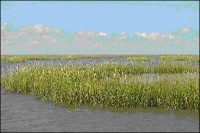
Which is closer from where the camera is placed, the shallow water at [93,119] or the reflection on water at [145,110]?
the shallow water at [93,119]

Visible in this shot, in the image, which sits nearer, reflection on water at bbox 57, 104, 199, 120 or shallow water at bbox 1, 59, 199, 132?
shallow water at bbox 1, 59, 199, 132

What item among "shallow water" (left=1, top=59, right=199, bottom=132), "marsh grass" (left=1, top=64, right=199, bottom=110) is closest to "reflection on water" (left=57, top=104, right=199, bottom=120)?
"shallow water" (left=1, top=59, right=199, bottom=132)

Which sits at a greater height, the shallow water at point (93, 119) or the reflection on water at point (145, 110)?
the reflection on water at point (145, 110)

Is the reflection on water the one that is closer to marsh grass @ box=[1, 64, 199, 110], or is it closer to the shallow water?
the shallow water

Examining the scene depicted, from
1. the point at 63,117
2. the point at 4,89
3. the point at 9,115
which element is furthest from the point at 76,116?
the point at 4,89

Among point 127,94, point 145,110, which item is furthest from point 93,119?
point 145,110

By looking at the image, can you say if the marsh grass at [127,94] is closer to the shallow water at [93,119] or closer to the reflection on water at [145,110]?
the reflection on water at [145,110]

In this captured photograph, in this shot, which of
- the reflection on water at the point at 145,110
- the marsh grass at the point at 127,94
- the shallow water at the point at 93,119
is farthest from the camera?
the marsh grass at the point at 127,94

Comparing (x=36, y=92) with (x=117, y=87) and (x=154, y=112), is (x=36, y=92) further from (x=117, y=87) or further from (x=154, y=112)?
(x=154, y=112)

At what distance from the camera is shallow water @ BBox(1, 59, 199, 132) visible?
15938mm

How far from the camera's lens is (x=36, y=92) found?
25.1 m

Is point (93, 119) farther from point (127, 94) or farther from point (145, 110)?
point (145, 110)

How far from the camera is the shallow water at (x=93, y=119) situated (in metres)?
15.9

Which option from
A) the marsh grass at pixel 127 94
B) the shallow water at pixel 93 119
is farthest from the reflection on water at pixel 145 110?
the marsh grass at pixel 127 94
